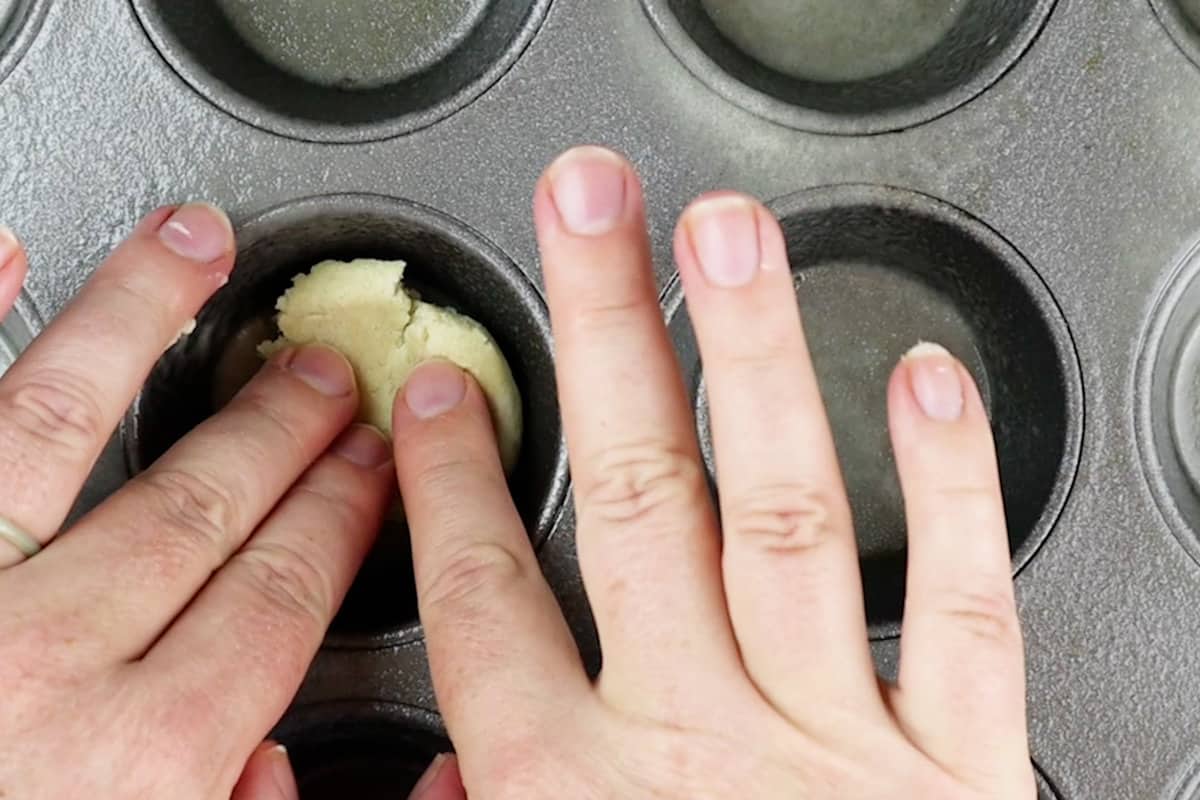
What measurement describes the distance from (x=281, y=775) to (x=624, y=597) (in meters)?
0.25

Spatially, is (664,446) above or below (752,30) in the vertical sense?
below

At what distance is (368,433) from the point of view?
87 centimetres

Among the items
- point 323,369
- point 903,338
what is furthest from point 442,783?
point 903,338

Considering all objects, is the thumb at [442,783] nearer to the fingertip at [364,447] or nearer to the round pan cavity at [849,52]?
the fingertip at [364,447]

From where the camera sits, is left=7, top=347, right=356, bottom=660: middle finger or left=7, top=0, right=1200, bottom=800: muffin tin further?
left=7, top=0, right=1200, bottom=800: muffin tin

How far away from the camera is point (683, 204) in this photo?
2.85 feet

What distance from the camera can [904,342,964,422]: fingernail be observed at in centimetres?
64

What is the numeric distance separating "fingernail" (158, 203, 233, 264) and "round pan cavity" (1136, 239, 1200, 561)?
0.70 m

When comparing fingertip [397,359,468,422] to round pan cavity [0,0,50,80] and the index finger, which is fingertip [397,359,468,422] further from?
round pan cavity [0,0,50,80]

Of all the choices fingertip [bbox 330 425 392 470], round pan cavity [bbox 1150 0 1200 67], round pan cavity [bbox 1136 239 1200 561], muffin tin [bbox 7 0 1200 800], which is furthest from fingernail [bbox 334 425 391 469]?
round pan cavity [bbox 1150 0 1200 67]

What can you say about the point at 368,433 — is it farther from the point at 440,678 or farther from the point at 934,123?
the point at 934,123

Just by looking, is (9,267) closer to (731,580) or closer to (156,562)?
(156,562)

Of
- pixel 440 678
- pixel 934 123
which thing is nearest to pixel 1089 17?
pixel 934 123

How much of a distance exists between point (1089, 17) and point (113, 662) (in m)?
0.83
